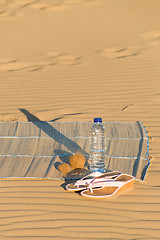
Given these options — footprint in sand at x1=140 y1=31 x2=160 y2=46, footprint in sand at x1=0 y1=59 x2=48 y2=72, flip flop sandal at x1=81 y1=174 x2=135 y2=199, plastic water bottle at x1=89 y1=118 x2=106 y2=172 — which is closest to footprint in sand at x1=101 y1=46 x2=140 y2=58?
footprint in sand at x1=140 y1=31 x2=160 y2=46

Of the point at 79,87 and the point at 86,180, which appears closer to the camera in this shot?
the point at 86,180

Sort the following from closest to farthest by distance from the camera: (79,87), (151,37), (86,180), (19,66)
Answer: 1. (86,180)
2. (79,87)
3. (19,66)
4. (151,37)

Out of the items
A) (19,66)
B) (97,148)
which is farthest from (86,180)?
(19,66)

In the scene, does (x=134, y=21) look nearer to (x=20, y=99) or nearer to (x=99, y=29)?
(x=99, y=29)

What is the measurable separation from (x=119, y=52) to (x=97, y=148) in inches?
154

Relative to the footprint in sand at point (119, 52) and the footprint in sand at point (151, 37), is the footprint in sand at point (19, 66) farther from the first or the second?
the footprint in sand at point (151, 37)

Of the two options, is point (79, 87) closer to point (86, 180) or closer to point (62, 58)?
point (62, 58)

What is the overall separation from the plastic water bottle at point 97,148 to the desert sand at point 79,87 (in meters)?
0.47

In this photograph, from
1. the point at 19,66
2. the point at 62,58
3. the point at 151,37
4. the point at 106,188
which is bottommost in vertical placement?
the point at 106,188

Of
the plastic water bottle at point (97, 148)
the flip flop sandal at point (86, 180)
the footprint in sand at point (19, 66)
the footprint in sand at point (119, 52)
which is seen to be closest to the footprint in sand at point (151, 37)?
the footprint in sand at point (119, 52)

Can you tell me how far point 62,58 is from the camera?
8102 mm

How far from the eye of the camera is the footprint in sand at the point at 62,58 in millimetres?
7841

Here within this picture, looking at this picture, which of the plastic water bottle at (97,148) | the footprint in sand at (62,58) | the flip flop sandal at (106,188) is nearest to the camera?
the flip flop sandal at (106,188)

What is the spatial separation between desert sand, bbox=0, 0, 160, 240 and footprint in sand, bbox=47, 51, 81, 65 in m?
0.02
